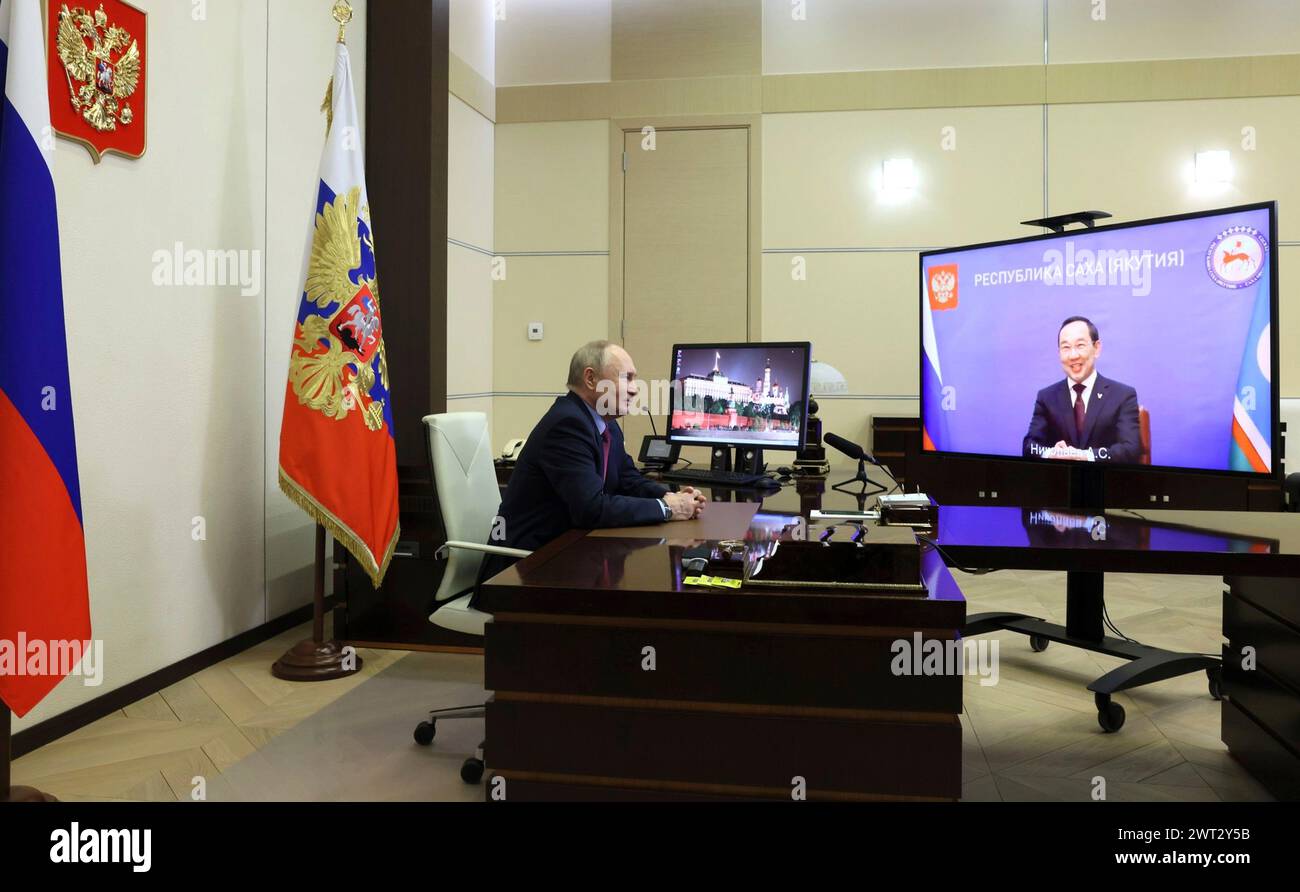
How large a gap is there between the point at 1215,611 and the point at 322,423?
13.8 ft

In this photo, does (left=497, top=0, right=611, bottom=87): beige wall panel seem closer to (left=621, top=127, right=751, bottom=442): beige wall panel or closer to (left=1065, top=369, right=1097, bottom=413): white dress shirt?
(left=621, top=127, right=751, bottom=442): beige wall panel

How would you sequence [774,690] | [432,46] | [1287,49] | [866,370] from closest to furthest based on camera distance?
1. [774,690]
2. [432,46]
3. [1287,49]
4. [866,370]

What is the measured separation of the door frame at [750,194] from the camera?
19.9 ft

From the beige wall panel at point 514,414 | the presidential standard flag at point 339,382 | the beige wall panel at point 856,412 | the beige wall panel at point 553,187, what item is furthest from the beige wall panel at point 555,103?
the presidential standard flag at point 339,382

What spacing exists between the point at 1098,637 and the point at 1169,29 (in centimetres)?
409

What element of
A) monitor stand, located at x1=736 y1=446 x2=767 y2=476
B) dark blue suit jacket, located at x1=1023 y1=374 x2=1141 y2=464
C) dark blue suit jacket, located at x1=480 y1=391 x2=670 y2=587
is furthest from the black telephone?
dark blue suit jacket, located at x1=1023 y1=374 x2=1141 y2=464

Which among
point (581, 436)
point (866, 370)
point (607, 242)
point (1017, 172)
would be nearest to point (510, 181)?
point (607, 242)

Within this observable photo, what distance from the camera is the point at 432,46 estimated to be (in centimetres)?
448

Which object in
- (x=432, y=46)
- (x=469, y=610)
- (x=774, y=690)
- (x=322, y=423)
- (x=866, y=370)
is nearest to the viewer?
(x=774, y=690)

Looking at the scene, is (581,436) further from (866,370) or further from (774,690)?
(866,370)

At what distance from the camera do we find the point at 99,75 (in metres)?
3.00

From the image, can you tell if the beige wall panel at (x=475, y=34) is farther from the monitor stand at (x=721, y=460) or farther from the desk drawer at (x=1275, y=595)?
the desk drawer at (x=1275, y=595)

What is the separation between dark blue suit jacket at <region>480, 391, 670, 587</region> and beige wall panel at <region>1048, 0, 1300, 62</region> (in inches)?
182

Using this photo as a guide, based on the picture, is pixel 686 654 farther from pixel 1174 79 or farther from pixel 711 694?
pixel 1174 79
